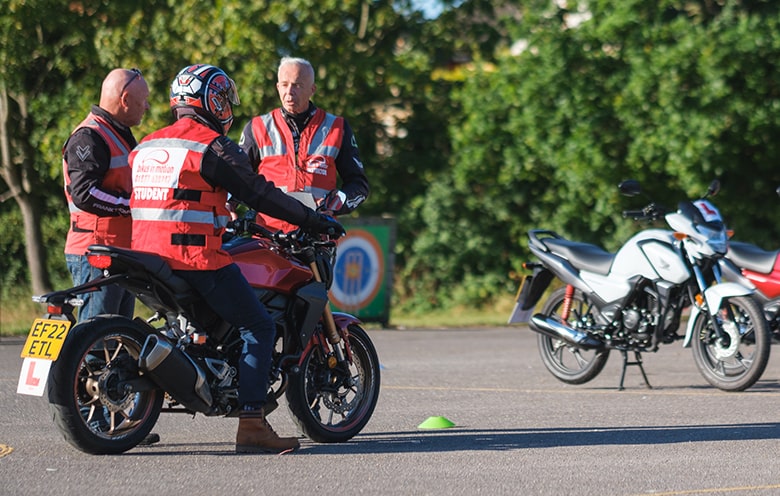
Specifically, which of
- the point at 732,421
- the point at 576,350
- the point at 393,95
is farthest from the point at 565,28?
the point at 732,421

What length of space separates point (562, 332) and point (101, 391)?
4.80 meters

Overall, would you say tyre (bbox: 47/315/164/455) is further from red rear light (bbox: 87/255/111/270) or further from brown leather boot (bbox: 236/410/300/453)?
brown leather boot (bbox: 236/410/300/453)

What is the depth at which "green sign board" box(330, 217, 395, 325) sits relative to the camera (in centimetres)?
1712

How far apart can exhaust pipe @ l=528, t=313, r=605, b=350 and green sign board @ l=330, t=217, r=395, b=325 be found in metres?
6.30

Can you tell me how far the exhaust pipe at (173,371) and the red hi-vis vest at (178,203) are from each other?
407mm

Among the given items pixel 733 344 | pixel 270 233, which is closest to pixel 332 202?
pixel 270 233

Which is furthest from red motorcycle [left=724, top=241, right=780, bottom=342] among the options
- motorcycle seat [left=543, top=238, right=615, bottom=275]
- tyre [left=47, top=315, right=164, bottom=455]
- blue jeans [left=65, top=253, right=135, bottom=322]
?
tyre [left=47, top=315, right=164, bottom=455]

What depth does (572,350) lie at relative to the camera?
443 inches

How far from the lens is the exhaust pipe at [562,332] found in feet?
34.5

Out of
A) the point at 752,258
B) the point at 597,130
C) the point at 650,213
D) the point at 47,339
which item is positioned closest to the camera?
the point at 47,339

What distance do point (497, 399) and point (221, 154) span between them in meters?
3.77

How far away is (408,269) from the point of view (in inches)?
1001

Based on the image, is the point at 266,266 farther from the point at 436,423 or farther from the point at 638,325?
the point at 638,325

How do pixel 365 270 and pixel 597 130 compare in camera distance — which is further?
pixel 597 130
